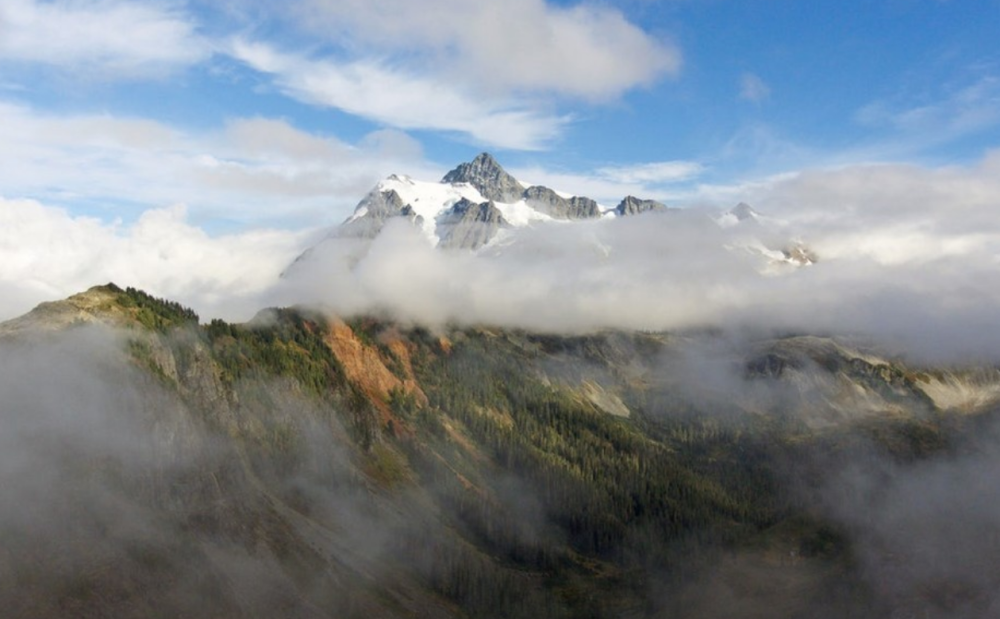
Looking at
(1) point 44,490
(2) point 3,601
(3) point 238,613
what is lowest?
(3) point 238,613

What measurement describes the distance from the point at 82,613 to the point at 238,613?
121ft

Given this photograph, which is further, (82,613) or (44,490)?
(44,490)

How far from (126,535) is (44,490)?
2258 centimetres

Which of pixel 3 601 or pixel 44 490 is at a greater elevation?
pixel 44 490

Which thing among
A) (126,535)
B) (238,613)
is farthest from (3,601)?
(238,613)

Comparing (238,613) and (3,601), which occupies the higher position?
(3,601)

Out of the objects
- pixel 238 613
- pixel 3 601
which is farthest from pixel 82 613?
pixel 238 613

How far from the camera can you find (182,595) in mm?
193000

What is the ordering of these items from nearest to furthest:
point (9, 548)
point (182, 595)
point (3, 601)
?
point (3, 601), point (9, 548), point (182, 595)

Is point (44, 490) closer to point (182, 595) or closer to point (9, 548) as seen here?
point (9, 548)

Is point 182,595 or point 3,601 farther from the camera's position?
point 182,595

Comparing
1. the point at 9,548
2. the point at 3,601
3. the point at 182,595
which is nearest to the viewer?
the point at 3,601

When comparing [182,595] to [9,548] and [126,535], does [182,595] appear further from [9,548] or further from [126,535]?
[9,548]

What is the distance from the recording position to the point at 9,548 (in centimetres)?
18000
